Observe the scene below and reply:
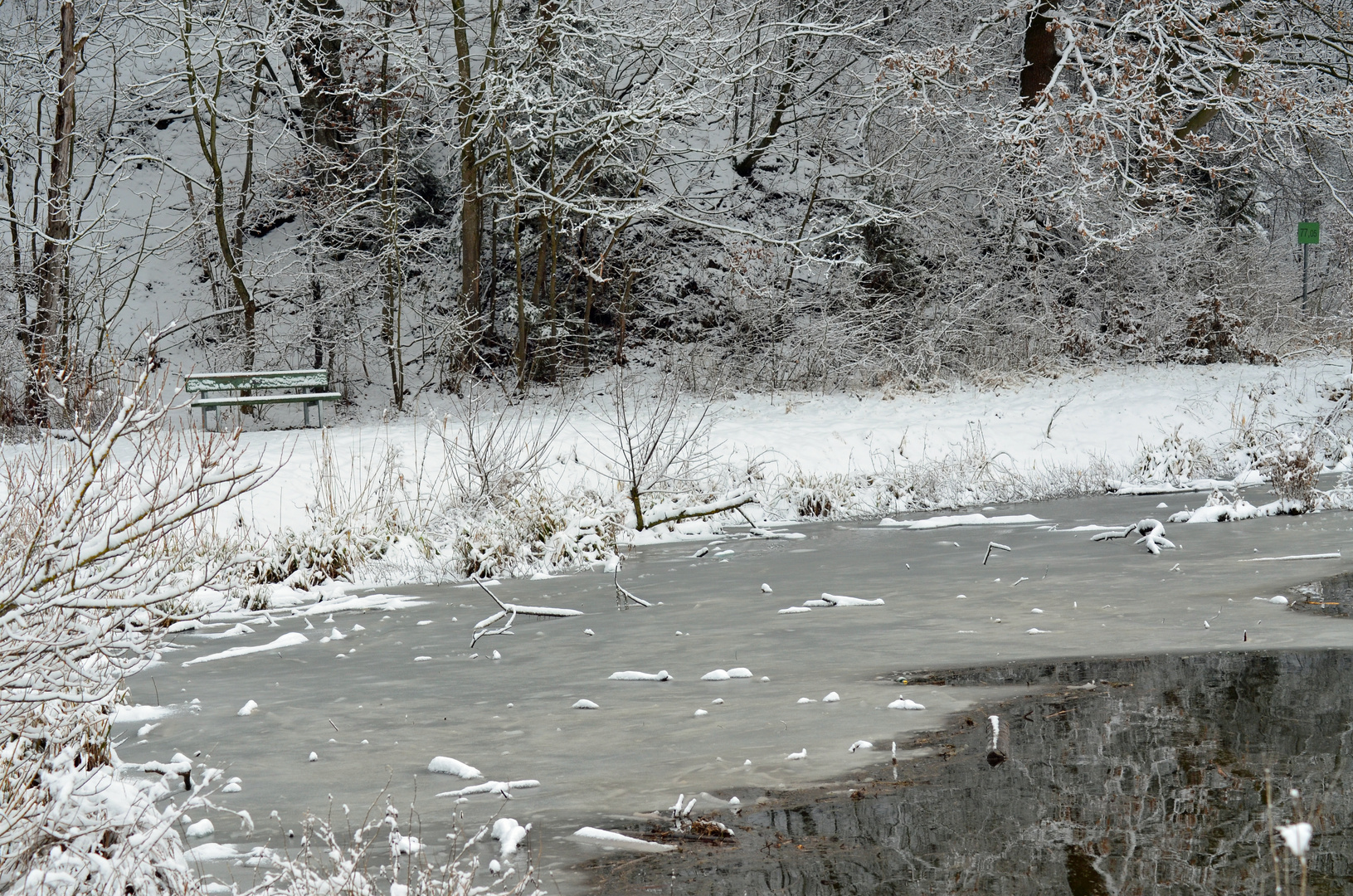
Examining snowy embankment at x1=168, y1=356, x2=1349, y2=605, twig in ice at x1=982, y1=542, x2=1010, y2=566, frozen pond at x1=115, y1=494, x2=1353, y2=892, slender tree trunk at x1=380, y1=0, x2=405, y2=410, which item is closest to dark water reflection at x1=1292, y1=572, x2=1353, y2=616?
frozen pond at x1=115, y1=494, x2=1353, y2=892

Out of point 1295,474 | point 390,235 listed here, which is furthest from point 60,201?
point 1295,474

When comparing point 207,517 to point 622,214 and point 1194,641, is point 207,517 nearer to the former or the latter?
point 1194,641

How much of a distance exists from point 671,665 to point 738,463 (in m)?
7.47

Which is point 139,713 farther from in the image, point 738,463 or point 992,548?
point 738,463

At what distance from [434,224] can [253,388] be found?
5.39 m

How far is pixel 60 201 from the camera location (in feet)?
57.3

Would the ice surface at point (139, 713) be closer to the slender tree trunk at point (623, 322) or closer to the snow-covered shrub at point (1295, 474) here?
the snow-covered shrub at point (1295, 474)

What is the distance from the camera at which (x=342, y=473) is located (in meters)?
12.9

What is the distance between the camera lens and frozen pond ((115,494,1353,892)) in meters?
5.00

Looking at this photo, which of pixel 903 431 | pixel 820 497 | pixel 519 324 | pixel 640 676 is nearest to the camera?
pixel 640 676

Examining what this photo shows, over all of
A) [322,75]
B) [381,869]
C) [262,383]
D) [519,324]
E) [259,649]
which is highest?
[322,75]

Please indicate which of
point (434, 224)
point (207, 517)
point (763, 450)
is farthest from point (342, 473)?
point (434, 224)

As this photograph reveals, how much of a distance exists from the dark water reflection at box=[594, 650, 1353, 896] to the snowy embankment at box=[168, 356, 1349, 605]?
20.3 ft

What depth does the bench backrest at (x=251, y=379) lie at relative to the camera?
53.6 feet
